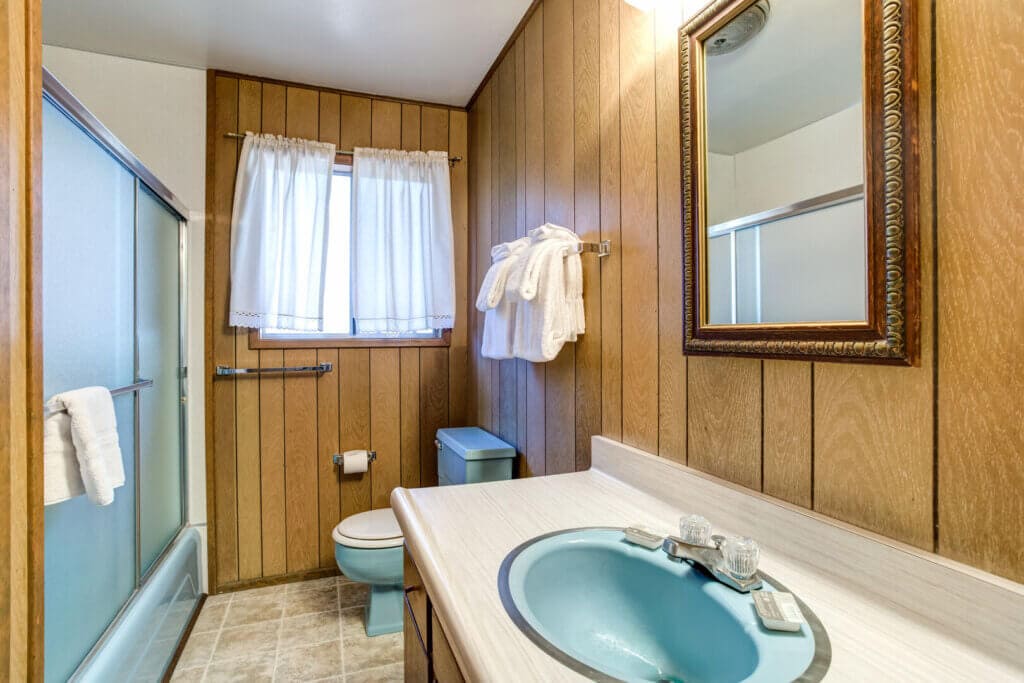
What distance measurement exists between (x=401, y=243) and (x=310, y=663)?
176 cm

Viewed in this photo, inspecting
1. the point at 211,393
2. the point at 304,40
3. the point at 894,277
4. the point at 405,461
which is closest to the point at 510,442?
the point at 405,461

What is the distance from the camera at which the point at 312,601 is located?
7.14 feet

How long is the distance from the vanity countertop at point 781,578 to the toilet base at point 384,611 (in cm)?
109

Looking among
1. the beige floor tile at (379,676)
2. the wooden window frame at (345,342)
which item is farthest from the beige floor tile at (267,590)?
the wooden window frame at (345,342)

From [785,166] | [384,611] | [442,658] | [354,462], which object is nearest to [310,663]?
[384,611]

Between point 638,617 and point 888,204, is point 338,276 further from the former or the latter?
point 888,204

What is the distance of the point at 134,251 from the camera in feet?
5.15

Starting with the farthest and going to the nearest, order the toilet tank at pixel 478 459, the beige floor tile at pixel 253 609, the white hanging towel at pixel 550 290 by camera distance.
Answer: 1. the beige floor tile at pixel 253 609
2. the toilet tank at pixel 478 459
3. the white hanging towel at pixel 550 290

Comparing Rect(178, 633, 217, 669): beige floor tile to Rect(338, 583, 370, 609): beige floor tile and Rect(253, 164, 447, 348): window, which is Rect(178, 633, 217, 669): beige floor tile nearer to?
Rect(338, 583, 370, 609): beige floor tile

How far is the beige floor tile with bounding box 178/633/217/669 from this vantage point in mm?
→ 1754

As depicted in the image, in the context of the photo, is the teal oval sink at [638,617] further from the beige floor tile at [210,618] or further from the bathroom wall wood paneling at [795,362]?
the beige floor tile at [210,618]

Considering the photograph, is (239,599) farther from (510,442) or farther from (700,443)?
(700,443)

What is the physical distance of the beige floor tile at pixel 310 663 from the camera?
66.8 inches

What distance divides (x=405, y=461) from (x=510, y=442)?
773 millimetres
